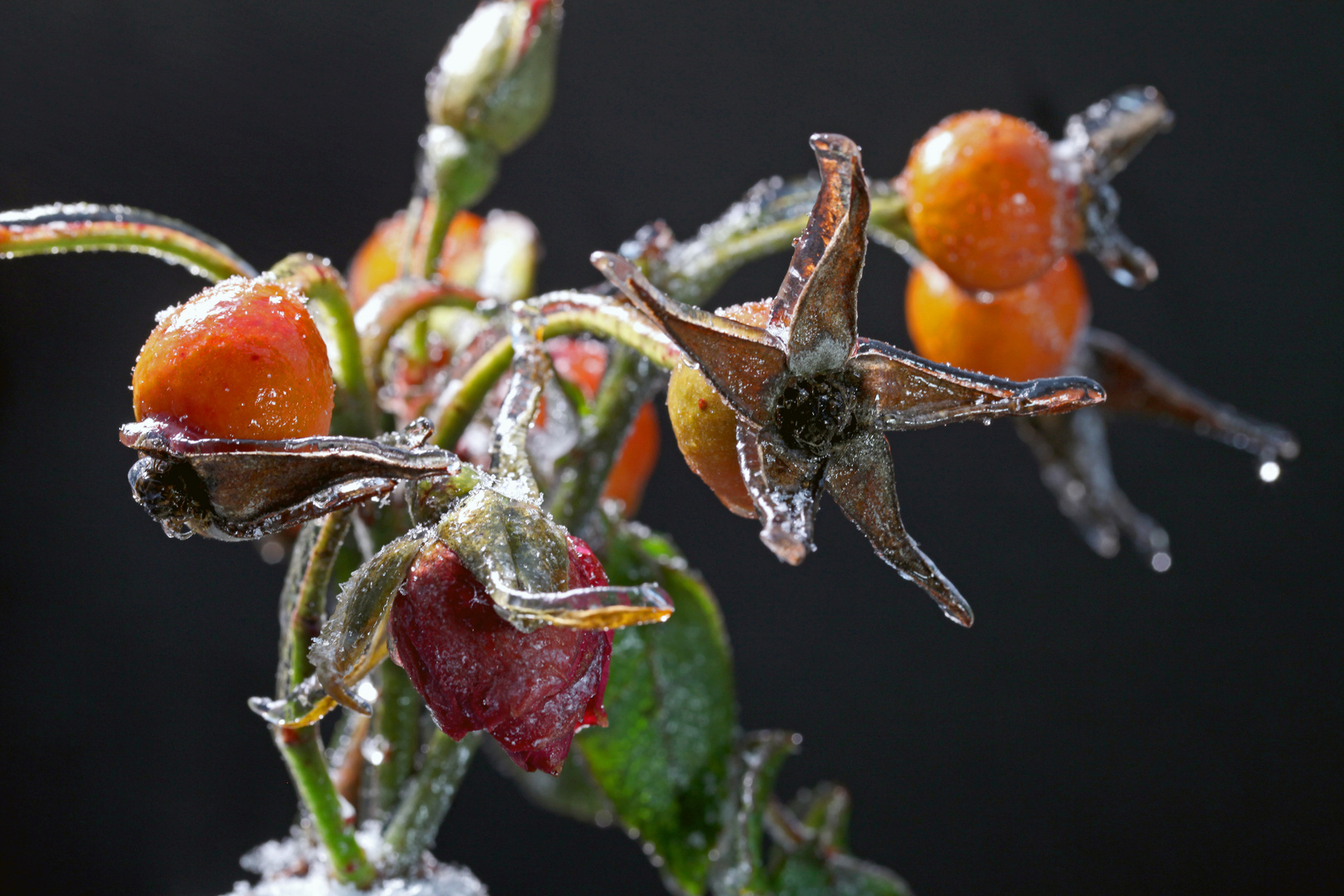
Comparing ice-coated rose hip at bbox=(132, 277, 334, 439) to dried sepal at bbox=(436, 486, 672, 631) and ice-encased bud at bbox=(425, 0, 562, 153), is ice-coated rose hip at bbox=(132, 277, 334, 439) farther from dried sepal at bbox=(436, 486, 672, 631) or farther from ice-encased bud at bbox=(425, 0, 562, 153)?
ice-encased bud at bbox=(425, 0, 562, 153)

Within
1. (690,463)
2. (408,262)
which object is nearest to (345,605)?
(690,463)

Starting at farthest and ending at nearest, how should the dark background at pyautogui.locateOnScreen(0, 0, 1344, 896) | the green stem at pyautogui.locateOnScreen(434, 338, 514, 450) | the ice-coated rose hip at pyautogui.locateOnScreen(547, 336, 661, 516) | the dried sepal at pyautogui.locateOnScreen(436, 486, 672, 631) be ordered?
the dark background at pyautogui.locateOnScreen(0, 0, 1344, 896) < the ice-coated rose hip at pyautogui.locateOnScreen(547, 336, 661, 516) < the green stem at pyautogui.locateOnScreen(434, 338, 514, 450) < the dried sepal at pyautogui.locateOnScreen(436, 486, 672, 631)

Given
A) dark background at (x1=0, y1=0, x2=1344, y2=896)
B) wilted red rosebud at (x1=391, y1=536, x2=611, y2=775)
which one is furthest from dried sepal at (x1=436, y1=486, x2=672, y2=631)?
dark background at (x1=0, y1=0, x2=1344, y2=896)

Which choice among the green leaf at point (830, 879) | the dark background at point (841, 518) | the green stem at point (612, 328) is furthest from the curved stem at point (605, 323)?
the dark background at point (841, 518)

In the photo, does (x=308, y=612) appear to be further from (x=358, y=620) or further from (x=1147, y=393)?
(x=1147, y=393)

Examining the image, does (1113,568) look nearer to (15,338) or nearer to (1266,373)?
(1266,373)
